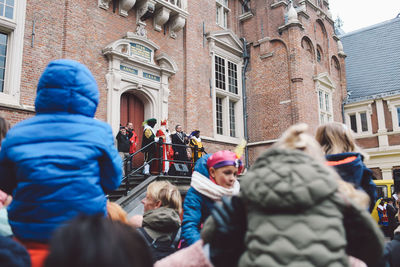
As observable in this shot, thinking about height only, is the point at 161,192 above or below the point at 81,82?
below

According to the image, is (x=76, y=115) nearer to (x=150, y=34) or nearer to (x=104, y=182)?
(x=104, y=182)

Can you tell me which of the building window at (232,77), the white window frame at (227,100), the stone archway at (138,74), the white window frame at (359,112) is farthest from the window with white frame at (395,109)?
the stone archway at (138,74)

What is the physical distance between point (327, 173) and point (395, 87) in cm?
2104

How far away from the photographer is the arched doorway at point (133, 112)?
10.6m

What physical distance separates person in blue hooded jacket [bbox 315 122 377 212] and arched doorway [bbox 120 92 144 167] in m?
8.86

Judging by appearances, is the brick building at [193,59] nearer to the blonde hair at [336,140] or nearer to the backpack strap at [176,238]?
the backpack strap at [176,238]

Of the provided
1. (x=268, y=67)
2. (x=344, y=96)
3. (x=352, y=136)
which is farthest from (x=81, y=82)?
(x=344, y=96)

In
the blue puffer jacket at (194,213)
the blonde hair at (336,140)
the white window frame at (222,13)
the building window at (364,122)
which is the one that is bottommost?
the blue puffer jacket at (194,213)

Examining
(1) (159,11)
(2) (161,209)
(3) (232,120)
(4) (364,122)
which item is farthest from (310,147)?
(4) (364,122)

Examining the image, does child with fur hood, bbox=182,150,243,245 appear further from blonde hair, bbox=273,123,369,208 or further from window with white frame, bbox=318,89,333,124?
window with white frame, bbox=318,89,333,124

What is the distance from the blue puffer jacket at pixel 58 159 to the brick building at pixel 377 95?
722 inches

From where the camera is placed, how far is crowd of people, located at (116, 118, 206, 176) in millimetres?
8875

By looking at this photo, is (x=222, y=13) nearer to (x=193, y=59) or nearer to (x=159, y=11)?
(x=193, y=59)

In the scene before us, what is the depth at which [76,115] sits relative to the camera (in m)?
1.90
